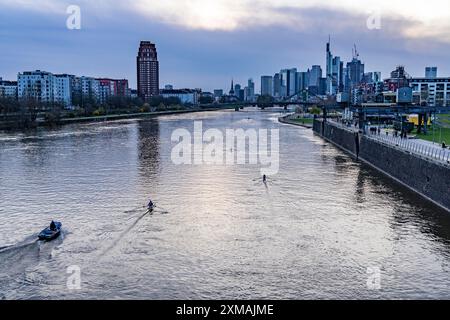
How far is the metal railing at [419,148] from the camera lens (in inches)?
975

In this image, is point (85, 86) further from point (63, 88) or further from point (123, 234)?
point (123, 234)

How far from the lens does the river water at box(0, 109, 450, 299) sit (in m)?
13.8

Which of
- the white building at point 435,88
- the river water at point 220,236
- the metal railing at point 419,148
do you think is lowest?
the river water at point 220,236

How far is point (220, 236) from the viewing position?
706 inches

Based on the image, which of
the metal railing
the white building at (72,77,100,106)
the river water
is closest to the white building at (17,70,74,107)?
the white building at (72,77,100,106)

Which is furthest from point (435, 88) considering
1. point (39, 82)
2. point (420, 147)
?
point (420, 147)

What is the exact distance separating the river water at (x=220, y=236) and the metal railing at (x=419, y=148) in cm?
225

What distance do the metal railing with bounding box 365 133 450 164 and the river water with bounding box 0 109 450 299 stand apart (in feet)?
7.37

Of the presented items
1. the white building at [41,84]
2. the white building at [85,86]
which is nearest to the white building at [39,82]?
the white building at [41,84]

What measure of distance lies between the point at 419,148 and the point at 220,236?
16495 millimetres

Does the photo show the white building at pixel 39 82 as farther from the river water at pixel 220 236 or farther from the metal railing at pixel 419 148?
the metal railing at pixel 419 148

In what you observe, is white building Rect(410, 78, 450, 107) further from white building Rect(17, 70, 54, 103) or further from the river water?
the river water
